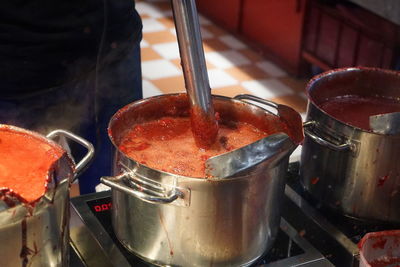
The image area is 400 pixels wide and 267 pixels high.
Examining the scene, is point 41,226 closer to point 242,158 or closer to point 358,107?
point 242,158

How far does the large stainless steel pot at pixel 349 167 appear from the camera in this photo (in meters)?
1.03

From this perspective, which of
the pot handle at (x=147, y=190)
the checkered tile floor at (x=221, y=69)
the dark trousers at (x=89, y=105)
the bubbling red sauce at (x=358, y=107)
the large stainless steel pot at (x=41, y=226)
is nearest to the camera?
the large stainless steel pot at (x=41, y=226)

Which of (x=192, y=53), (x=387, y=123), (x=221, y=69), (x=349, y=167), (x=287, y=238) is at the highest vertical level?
(x=192, y=53)

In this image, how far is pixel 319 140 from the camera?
1063mm

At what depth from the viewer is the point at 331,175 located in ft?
3.67

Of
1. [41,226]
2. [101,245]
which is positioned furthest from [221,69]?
[41,226]

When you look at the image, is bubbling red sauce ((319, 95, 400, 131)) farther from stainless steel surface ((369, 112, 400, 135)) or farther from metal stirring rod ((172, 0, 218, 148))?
metal stirring rod ((172, 0, 218, 148))

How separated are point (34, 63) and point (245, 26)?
2.79 meters

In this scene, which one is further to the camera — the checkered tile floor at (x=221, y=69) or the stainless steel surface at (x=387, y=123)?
the checkered tile floor at (x=221, y=69)

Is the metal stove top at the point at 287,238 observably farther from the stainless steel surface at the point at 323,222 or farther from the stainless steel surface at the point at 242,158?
the stainless steel surface at the point at 242,158

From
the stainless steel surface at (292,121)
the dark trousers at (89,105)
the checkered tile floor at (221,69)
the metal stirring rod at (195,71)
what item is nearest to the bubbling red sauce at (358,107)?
the stainless steel surface at (292,121)

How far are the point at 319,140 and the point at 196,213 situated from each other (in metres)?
0.33

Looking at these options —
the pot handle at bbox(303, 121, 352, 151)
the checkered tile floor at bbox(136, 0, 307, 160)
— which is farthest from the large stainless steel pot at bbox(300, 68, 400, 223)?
the checkered tile floor at bbox(136, 0, 307, 160)

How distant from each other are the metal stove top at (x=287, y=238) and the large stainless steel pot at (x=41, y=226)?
0.58 feet
